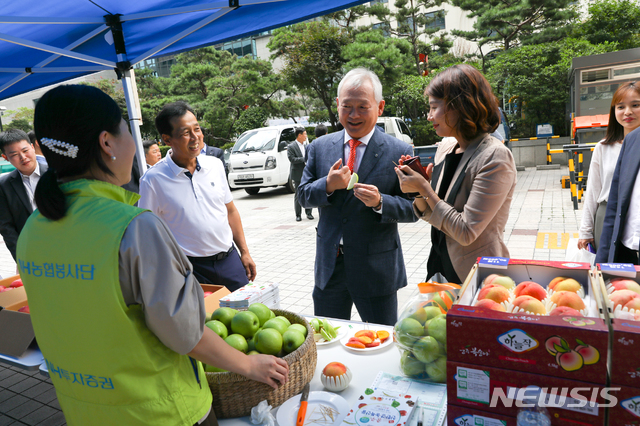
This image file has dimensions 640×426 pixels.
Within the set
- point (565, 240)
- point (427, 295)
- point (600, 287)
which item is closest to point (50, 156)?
point (427, 295)

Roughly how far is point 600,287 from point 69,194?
4.79ft

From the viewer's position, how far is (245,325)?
5.06 feet

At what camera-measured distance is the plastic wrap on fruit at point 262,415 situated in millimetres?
1347

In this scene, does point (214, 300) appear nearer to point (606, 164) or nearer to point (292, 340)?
point (292, 340)

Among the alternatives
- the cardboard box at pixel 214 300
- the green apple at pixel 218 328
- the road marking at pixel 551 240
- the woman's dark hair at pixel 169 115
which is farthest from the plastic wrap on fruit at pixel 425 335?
the road marking at pixel 551 240

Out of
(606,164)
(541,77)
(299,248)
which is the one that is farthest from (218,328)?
(541,77)

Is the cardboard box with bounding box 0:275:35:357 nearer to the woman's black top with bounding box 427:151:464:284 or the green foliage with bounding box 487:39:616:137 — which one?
the woman's black top with bounding box 427:151:464:284

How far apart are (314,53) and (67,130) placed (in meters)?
19.7

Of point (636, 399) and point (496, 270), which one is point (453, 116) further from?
point (636, 399)

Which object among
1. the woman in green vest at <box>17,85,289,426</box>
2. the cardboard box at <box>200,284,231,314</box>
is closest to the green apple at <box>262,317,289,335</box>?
the woman in green vest at <box>17,85,289,426</box>

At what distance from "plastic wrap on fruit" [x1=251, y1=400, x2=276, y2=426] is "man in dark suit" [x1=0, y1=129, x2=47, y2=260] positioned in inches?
146

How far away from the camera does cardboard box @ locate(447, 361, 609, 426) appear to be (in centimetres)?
93

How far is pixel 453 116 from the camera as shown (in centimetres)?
195

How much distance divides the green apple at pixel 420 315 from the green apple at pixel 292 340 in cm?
40
